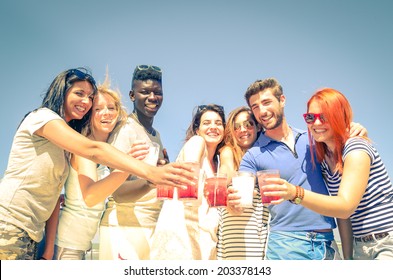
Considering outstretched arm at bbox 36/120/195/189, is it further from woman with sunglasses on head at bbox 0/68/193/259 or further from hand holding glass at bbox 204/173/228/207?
hand holding glass at bbox 204/173/228/207

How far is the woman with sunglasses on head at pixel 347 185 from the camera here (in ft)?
12.6

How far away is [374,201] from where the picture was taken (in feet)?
14.0

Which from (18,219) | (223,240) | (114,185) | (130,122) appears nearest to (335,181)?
(223,240)

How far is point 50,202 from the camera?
14.9 ft

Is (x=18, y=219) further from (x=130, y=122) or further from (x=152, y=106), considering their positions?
(x=152, y=106)

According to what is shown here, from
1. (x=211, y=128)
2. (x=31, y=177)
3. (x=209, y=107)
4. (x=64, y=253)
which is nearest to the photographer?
(x=31, y=177)

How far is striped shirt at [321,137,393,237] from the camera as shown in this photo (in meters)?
4.21

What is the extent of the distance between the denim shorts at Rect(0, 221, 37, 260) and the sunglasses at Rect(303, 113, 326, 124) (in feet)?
11.4

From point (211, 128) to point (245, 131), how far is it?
53cm

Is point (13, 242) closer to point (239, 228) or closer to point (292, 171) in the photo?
point (239, 228)

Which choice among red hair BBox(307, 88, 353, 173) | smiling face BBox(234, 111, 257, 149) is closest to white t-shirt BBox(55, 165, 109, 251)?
smiling face BBox(234, 111, 257, 149)

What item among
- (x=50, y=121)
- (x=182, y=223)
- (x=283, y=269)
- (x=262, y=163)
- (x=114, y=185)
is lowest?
(x=283, y=269)


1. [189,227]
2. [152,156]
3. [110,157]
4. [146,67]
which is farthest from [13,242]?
[146,67]

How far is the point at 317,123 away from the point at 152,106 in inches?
111
